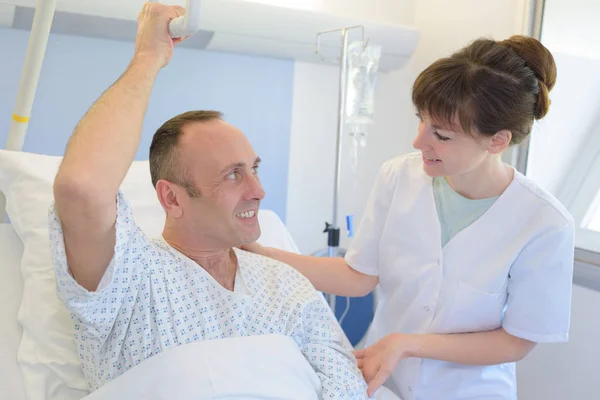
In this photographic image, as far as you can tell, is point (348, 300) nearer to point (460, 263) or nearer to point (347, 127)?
point (347, 127)

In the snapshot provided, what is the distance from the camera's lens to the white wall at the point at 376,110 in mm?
2768

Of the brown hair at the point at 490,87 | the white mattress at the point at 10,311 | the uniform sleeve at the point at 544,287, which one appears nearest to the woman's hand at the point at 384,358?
the uniform sleeve at the point at 544,287

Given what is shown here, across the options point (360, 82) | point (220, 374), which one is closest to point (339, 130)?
point (360, 82)

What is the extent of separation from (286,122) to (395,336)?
1451mm

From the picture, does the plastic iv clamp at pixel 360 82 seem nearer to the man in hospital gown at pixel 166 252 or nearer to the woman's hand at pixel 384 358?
the man in hospital gown at pixel 166 252

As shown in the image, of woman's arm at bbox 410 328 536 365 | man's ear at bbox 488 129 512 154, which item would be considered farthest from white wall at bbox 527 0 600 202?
woman's arm at bbox 410 328 536 365

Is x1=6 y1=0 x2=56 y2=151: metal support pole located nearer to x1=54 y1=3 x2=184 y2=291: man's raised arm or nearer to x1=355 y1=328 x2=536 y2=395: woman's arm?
x1=54 y1=3 x2=184 y2=291: man's raised arm

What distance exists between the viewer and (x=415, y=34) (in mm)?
2910

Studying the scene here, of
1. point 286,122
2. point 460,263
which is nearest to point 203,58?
point 286,122

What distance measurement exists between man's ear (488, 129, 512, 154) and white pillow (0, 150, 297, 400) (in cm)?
98

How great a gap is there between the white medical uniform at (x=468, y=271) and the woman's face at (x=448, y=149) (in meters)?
0.16

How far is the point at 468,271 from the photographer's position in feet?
→ 5.22

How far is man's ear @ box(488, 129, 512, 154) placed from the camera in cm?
148

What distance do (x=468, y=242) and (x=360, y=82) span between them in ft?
3.57
